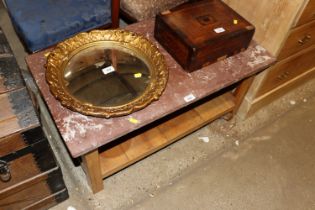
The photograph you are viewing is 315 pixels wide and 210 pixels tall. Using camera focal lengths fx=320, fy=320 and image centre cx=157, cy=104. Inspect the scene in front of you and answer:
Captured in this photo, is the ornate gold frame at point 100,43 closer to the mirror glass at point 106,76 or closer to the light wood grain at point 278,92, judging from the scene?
the mirror glass at point 106,76

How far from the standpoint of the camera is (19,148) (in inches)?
41.2

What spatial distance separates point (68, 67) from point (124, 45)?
0.86ft

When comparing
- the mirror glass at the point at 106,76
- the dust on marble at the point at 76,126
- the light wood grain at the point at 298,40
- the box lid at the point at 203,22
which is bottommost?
the dust on marble at the point at 76,126

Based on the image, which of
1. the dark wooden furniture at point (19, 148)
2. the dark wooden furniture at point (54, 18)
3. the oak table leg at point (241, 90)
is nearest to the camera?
the dark wooden furniture at point (19, 148)

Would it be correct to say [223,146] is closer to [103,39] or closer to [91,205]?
[91,205]

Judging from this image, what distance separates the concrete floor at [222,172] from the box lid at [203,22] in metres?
0.65

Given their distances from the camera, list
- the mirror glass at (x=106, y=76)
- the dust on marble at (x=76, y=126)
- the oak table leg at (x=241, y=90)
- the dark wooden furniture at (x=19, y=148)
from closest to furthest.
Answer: the dark wooden furniture at (x=19, y=148), the dust on marble at (x=76, y=126), the mirror glass at (x=106, y=76), the oak table leg at (x=241, y=90)

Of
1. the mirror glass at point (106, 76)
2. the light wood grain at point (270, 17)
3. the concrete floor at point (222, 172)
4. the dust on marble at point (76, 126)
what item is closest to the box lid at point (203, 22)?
the light wood grain at point (270, 17)

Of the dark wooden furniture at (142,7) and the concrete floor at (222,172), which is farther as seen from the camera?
the dark wooden furniture at (142,7)

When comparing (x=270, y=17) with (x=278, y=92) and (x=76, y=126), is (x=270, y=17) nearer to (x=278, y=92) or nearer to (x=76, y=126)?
(x=278, y=92)

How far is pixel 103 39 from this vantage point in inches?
55.4

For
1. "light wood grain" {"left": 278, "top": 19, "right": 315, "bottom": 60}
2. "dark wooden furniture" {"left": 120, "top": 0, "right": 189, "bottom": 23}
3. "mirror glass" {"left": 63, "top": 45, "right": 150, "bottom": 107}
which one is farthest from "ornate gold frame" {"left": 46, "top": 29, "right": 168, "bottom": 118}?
"light wood grain" {"left": 278, "top": 19, "right": 315, "bottom": 60}

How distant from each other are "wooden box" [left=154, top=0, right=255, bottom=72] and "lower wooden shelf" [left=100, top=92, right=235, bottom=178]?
34 centimetres

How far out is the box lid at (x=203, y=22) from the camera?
53.1 inches
